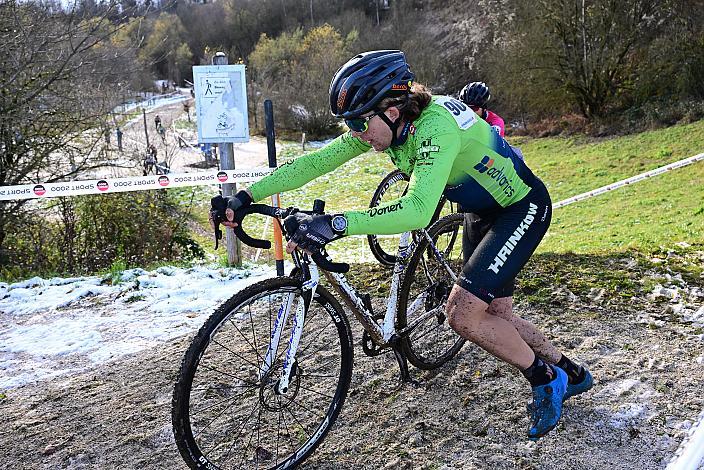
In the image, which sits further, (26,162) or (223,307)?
(26,162)

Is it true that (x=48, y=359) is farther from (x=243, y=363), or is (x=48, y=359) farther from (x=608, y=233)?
(x=608, y=233)

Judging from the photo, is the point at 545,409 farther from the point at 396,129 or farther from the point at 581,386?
the point at 396,129

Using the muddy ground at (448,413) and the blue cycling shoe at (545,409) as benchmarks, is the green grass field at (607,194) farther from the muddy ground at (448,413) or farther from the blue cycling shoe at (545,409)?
the blue cycling shoe at (545,409)

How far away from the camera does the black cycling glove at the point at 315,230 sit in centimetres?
256

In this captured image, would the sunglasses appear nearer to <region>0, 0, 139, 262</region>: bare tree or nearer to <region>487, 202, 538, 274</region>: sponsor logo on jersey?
<region>487, 202, 538, 274</region>: sponsor logo on jersey

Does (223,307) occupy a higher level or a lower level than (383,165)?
higher

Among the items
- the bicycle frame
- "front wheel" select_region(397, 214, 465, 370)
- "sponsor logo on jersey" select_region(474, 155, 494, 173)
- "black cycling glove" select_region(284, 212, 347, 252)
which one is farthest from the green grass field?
"black cycling glove" select_region(284, 212, 347, 252)

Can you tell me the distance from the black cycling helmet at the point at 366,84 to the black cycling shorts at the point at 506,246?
92 cm

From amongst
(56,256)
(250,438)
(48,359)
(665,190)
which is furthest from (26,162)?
(665,190)

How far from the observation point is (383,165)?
2738cm

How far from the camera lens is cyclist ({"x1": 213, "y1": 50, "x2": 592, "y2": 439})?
2.67 m

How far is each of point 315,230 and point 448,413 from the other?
5.55 ft

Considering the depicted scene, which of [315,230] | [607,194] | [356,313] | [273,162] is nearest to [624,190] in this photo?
[607,194]

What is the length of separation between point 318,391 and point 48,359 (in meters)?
2.51
